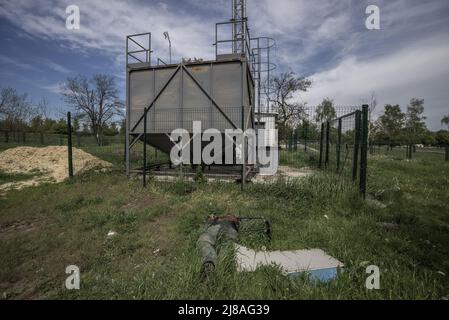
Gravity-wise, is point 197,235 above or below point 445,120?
below

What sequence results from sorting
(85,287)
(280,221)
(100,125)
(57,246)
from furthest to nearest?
(100,125), (280,221), (57,246), (85,287)

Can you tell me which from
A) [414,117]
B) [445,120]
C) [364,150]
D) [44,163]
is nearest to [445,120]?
[445,120]

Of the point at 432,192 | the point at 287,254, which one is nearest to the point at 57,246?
the point at 287,254

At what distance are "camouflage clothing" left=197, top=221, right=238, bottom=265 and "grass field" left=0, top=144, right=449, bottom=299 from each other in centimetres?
13

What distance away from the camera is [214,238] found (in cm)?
341

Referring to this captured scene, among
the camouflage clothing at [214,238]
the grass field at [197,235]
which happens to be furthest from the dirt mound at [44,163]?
the camouflage clothing at [214,238]

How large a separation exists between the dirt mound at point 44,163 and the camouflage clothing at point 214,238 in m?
7.78

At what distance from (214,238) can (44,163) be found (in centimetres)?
1099

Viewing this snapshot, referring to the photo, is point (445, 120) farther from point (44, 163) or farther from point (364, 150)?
point (44, 163)

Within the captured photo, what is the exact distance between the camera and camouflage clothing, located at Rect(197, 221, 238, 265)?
2.91 metres

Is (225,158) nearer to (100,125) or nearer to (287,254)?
(287,254)

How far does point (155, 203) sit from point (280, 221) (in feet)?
10.3

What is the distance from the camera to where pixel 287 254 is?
126 inches

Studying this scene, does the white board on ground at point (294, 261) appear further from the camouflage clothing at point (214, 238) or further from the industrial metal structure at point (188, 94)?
the industrial metal structure at point (188, 94)
